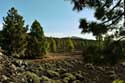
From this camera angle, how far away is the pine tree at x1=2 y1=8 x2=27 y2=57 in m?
40.3

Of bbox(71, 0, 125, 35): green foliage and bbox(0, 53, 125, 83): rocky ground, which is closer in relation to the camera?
bbox(71, 0, 125, 35): green foliage

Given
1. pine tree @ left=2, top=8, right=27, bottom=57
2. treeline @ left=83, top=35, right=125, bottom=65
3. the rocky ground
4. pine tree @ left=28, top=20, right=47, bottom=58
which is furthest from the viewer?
pine tree @ left=28, top=20, right=47, bottom=58

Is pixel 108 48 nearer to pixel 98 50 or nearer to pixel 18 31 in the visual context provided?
pixel 98 50

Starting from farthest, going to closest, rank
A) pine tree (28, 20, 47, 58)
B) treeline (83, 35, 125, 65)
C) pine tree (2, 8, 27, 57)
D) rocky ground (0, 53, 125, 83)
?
pine tree (28, 20, 47, 58)
pine tree (2, 8, 27, 57)
rocky ground (0, 53, 125, 83)
treeline (83, 35, 125, 65)

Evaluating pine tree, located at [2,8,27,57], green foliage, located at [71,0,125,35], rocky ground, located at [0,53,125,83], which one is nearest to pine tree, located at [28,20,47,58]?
pine tree, located at [2,8,27,57]

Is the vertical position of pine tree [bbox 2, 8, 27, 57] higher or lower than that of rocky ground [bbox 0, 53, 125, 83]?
higher

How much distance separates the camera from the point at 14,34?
40.5 metres

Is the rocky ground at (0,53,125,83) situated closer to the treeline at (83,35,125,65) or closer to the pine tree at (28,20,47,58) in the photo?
the treeline at (83,35,125,65)

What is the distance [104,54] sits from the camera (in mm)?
6949

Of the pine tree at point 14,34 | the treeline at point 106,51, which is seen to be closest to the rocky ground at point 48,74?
the treeline at point 106,51

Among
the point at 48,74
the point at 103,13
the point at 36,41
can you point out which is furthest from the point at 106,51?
the point at 36,41

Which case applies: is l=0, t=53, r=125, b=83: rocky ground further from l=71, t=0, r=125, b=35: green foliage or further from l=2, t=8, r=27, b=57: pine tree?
l=2, t=8, r=27, b=57: pine tree

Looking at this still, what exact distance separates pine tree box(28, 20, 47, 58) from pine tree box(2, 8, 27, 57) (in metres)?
4.62

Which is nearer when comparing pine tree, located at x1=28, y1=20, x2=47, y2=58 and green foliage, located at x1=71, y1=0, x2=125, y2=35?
green foliage, located at x1=71, y1=0, x2=125, y2=35
